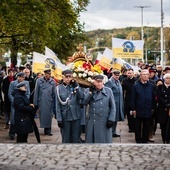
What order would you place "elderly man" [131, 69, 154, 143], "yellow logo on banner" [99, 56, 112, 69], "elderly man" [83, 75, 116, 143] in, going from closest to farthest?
"elderly man" [83, 75, 116, 143] < "elderly man" [131, 69, 154, 143] < "yellow logo on banner" [99, 56, 112, 69]

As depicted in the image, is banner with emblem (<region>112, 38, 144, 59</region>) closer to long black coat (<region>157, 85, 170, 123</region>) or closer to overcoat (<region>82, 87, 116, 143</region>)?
long black coat (<region>157, 85, 170, 123</region>)

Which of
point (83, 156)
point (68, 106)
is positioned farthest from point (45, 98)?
point (83, 156)

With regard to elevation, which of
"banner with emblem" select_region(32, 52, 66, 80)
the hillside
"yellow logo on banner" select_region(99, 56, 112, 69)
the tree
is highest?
the hillside

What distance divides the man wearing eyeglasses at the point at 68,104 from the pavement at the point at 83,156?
0.41m

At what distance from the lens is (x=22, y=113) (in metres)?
11.8

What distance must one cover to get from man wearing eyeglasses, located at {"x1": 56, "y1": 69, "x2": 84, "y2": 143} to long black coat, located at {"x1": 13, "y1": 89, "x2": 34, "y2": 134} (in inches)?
29.6

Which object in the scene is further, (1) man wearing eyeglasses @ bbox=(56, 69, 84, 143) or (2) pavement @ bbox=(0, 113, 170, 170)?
(1) man wearing eyeglasses @ bbox=(56, 69, 84, 143)

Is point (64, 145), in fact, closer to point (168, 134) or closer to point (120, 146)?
point (120, 146)

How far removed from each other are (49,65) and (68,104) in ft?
19.9

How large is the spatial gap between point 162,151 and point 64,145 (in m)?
1.97

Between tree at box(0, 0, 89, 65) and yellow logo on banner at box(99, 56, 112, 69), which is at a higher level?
tree at box(0, 0, 89, 65)

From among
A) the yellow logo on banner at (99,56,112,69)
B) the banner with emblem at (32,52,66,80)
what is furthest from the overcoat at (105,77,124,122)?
the yellow logo on banner at (99,56,112,69)

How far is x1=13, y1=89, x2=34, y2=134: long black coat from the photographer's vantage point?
1171 cm

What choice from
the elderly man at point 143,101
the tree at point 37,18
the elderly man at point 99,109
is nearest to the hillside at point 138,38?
the tree at point 37,18
